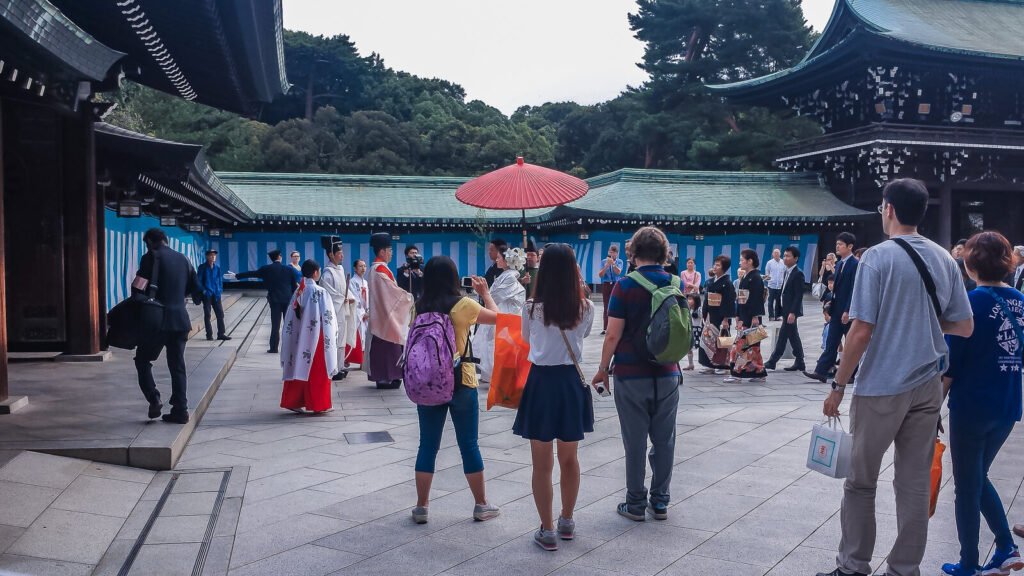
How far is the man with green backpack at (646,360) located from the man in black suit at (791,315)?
6177 mm

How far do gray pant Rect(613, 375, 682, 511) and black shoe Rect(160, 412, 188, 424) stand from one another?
3.59 meters

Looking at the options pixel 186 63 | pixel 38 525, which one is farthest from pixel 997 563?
pixel 186 63

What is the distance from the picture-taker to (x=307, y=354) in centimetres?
735

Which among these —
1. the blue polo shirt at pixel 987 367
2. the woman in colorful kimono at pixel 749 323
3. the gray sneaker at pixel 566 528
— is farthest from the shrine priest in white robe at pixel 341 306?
the blue polo shirt at pixel 987 367

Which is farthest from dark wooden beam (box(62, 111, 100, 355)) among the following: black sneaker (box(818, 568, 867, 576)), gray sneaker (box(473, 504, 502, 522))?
black sneaker (box(818, 568, 867, 576))

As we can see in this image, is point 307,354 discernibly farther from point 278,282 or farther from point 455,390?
point 278,282

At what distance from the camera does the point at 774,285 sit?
18.1 metres

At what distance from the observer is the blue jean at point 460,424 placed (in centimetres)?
430

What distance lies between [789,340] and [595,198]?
16.9 m

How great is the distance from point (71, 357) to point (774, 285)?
45.6 feet

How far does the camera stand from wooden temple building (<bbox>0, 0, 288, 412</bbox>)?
7.44 meters

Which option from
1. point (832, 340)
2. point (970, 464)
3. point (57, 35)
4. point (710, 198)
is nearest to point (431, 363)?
point (970, 464)

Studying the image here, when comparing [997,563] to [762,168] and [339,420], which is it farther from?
[762,168]

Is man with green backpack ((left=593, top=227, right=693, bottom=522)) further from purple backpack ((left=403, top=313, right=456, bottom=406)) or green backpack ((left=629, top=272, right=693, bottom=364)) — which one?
purple backpack ((left=403, top=313, right=456, bottom=406))
